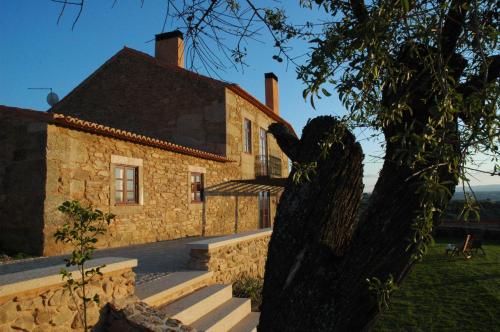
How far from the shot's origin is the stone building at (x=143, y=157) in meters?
7.99

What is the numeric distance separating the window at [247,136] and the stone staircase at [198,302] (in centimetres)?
1083

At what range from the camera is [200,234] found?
12.9 metres

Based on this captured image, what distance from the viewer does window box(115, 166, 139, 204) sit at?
9.63 metres

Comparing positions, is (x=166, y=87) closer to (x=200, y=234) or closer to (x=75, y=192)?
(x=200, y=234)

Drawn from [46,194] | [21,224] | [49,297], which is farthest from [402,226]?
[21,224]

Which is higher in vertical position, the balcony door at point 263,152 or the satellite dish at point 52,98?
the satellite dish at point 52,98

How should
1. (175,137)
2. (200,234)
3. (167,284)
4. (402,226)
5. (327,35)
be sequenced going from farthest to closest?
(175,137)
(200,234)
(167,284)
(327,35)
(402,226)

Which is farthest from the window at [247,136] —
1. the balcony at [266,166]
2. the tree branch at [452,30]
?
Result: the tree branch at [452,30]

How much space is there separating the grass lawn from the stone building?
6.05 meters

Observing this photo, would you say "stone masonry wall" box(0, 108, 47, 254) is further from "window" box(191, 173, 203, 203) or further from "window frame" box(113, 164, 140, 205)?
"window" box(191, 173, 203, 203)

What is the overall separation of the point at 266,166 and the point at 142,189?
8.69m

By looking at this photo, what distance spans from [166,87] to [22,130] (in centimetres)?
723

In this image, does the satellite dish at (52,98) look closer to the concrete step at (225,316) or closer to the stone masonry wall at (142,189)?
the stone masonry wall at (142,189)

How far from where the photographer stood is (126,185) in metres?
9.92
